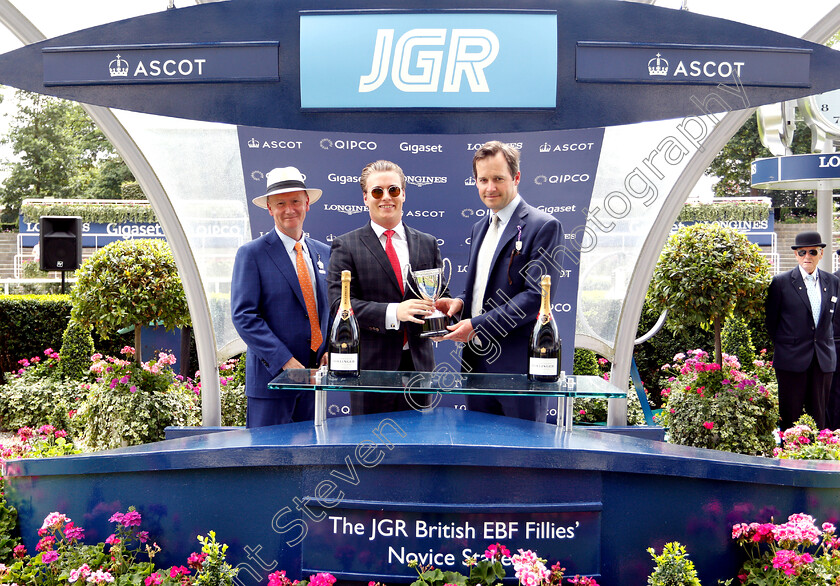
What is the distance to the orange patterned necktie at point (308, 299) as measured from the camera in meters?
4.05

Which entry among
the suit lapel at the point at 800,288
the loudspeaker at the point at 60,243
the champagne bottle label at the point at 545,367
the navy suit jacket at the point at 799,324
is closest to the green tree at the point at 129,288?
the champagne bottle label at the point at 545,367

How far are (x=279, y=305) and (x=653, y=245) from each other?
2.42m

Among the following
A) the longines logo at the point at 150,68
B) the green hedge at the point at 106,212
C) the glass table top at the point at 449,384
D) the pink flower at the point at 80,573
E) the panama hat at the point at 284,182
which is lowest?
the pink flower at the point at 80,573

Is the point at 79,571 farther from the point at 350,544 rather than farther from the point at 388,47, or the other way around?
the point at 388,47

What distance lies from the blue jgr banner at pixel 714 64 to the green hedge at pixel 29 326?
767cm

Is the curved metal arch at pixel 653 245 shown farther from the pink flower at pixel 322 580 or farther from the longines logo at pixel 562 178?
the pink flower at pixel 322 580

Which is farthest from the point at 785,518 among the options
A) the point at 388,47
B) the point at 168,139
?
the point at 168,139

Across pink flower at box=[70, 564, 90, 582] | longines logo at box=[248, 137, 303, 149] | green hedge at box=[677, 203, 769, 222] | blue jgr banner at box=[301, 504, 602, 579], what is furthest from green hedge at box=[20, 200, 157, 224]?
blue jgr banner at box=[301, 504, 602, 579]

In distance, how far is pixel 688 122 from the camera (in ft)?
15.1

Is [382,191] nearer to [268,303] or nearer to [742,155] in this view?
[268,303]

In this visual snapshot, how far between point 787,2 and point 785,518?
2.58 meters

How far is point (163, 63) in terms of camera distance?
322cm

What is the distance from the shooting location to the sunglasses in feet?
12.9

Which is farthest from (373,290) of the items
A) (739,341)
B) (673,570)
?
(739,341)
